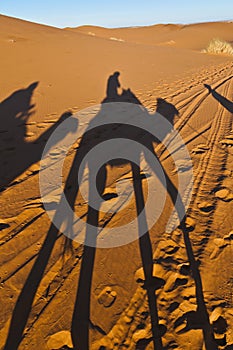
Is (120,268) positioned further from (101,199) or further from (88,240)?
(101,199)

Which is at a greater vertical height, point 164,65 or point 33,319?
point 164,65

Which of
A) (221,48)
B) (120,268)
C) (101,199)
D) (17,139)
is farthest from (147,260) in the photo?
(221,48)

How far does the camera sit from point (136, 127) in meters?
6.76

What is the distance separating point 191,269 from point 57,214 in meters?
1.82

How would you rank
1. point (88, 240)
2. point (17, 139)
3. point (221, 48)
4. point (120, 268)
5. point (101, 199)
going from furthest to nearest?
point (221, 48), point (17, 139), point (101, 199), point (88, 240), point (120, 268)

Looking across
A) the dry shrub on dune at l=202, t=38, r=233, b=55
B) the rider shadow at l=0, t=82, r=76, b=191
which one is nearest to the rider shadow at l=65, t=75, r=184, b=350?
the rider shadow at l=0, t=82, r=76, b=191

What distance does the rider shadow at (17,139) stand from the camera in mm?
5016

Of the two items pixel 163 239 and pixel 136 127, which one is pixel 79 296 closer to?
pixel 163 239

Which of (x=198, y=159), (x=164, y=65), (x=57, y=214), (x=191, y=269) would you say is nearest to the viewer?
(x=191, y=269)

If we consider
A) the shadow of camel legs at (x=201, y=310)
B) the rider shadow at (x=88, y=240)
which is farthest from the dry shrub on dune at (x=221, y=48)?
the shadow of camel legs at (x=201, y=310)

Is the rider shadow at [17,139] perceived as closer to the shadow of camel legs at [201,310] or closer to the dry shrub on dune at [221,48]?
the shadow of camel legs at [201,310]

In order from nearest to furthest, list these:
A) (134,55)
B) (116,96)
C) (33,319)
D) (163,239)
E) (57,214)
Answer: (33,319) → (163,239) → (57,214) → (116,96) → (134,55)

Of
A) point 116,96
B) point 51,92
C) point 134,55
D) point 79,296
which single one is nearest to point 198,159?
point 79,296

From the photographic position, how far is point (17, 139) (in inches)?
242
